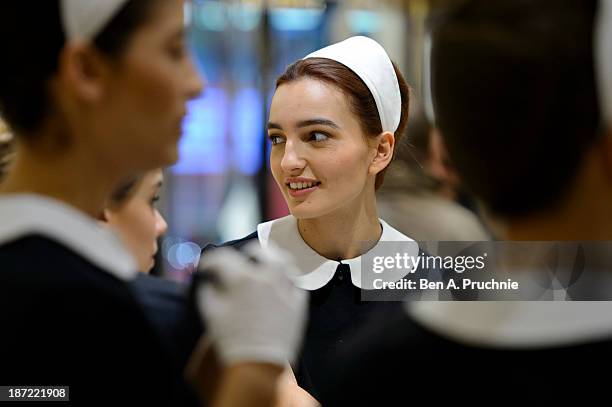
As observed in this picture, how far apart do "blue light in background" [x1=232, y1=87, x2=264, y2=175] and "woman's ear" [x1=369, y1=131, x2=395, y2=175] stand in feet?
6.43

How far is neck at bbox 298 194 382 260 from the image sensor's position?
61.6 inches

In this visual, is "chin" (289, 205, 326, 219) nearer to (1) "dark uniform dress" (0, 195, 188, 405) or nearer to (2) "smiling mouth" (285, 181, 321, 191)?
(2) "smiling mouth" (285, 181, 321, 191)

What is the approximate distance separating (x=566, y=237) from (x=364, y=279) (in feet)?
2.19

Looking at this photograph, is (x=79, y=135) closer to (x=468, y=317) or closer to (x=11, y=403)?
(x=11, y=403)

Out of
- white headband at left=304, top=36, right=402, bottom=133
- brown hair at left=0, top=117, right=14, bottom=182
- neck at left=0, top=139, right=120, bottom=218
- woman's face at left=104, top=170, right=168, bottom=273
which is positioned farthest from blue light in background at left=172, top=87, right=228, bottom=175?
neck at left=0, top=139, right=120, bottom=218

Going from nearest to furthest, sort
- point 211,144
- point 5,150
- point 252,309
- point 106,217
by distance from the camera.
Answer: point 252,309 → point 106,217 → point 5,150 → point 211,144

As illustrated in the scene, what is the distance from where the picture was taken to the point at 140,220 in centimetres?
101

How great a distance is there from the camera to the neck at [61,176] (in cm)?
83

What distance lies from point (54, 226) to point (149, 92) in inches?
5.9

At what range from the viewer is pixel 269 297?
77 cm

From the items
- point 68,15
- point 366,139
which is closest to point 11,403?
point 68,15

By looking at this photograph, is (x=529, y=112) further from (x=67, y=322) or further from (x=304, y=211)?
(x=304, y=211)

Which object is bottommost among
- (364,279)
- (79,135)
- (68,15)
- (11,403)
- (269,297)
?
(364,279)

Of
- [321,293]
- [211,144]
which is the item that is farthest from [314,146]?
[211,144]
